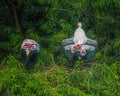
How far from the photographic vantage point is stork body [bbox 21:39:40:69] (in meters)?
3.29

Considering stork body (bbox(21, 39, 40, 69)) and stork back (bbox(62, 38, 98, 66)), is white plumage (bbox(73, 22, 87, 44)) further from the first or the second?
stork body (bbox(21, 39, 40, 69))

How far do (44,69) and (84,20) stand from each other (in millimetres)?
882

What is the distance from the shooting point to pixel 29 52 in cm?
330

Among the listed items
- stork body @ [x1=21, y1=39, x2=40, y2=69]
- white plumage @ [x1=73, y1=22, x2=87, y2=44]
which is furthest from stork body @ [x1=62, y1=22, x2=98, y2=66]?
stork body @ [x1=21, y1=39, x2=40, y2=69]

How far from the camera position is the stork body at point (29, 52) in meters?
3.29

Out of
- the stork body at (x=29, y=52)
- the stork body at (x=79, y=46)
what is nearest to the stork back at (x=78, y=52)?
the stork body at (x=79, y=46)

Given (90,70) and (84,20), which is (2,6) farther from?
(90,70)

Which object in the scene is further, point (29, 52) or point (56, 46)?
point (56, 46)

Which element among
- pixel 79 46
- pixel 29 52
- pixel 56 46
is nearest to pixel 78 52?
pixel 79 46

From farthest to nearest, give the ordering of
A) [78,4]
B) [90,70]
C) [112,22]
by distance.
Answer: [112,22] → [78,4] → [90,70]

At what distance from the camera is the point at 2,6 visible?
4.35 metres

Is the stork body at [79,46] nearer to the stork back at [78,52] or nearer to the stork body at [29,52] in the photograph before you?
the stork back at [78,52]

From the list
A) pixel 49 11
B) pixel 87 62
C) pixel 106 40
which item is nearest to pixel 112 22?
pixel 106 40

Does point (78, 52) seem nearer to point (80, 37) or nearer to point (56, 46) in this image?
point (80, 37)
